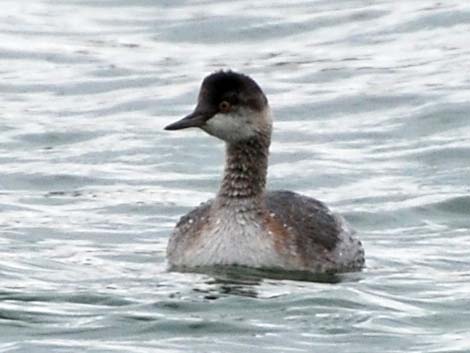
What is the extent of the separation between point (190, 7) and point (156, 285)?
12.8 m

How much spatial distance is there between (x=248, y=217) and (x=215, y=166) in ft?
14.6

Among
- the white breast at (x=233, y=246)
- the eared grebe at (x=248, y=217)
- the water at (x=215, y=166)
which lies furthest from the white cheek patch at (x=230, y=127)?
the water at (x=215, y=166)

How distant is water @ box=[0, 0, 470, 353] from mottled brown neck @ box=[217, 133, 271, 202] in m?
0.76

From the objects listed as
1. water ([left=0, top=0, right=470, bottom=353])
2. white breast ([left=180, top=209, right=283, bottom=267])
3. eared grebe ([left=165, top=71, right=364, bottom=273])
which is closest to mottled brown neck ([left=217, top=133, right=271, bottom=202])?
eared grebe ([left=165, top=71, right=364, bottom=273])

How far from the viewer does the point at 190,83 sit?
79.2ft

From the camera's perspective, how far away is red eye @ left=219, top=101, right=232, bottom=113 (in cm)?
1595

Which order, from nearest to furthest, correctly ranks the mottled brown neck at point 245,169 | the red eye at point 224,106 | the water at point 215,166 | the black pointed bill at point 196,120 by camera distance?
the water at point 215,166 < the black pointed bill at point 196,120 < the red eye at point 224,106 < the mottled brown neck at point 245,169

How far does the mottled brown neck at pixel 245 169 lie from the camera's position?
54.0 ft

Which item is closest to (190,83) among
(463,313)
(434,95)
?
(434,95)

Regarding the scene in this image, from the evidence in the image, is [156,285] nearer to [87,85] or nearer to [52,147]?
[52,147]

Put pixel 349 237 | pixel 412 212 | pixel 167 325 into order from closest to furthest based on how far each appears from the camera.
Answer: pixel 167 325 < pixel 349 237 < pixel 412 212

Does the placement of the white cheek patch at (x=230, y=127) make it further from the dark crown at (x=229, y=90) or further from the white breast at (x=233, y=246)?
the white breast at (x=233, y=246)

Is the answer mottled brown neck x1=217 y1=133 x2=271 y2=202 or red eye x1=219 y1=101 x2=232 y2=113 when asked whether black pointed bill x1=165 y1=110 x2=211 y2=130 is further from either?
mottled brown neck x1=217 y1=133 x2=271 y2=202

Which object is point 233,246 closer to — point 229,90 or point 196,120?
point 196,120
